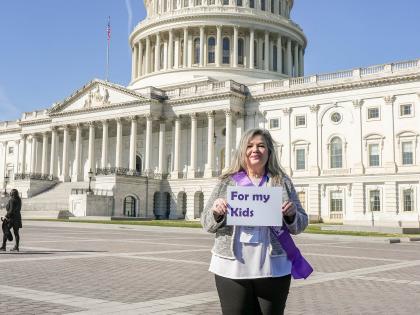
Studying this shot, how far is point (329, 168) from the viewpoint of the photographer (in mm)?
62406

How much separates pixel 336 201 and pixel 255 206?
5784 centimetres

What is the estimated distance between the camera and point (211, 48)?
86.2 meters

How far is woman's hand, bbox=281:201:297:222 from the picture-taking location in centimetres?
508

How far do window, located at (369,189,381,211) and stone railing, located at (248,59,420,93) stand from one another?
1268cm

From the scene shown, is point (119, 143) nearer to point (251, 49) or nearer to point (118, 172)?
point (118, 172)

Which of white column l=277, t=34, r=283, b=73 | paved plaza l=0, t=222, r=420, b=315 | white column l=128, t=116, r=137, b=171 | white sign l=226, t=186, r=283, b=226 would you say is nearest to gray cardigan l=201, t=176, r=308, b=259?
white sign l=226, t=186, r=283, b=226

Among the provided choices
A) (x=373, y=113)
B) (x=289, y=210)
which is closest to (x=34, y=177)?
(x=373, y=113)

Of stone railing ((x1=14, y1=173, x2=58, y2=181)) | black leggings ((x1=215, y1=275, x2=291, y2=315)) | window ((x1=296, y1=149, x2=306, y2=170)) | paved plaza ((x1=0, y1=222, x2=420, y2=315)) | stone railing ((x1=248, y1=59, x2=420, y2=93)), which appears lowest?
paved plaza ((x1=0, y1=222, x2=420, y2=315))

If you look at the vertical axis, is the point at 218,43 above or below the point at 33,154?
above

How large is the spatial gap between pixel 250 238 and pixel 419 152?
5544 centimetres

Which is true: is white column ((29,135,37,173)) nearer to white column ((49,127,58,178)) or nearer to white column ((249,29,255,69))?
white column ((49,127,58,178))

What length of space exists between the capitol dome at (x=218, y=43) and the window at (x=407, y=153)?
97.7ft

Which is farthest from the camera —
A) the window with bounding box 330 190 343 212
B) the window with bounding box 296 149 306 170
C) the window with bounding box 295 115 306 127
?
the window with bounding box 295 115 306 127

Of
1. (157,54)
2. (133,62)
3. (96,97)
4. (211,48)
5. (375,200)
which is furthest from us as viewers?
(133,62)
